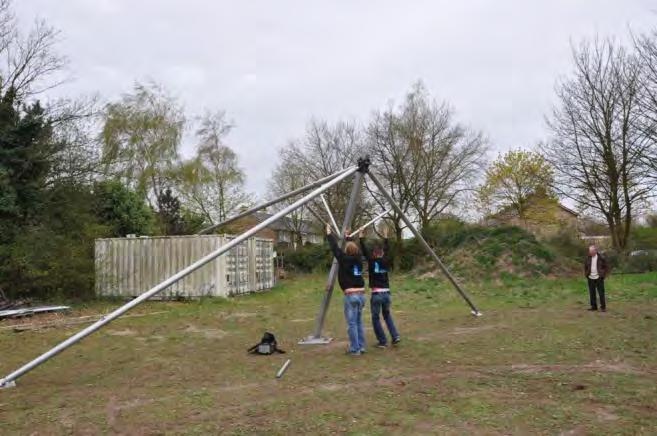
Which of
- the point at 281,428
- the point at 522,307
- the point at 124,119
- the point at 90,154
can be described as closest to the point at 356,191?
the point at 281,428

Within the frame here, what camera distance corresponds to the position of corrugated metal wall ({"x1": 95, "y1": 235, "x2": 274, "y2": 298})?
18.7 meters

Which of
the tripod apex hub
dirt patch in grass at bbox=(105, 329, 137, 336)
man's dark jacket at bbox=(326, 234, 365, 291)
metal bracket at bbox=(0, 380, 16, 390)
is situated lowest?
metal bracket at bbox=(0, 380, 16, 390)

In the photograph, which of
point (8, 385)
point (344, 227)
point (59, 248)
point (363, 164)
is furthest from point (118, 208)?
point (8, 385)

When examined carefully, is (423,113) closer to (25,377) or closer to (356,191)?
(356,191)

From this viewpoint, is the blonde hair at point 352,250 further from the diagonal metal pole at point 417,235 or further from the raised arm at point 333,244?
the diagonal metal pole at point 417,235

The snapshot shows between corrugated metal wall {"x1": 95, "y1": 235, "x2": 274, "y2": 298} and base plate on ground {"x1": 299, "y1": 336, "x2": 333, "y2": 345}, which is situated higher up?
corrugated metal wall {"x1": 95, "y1": 235, "x2": 274, "y2": 298}

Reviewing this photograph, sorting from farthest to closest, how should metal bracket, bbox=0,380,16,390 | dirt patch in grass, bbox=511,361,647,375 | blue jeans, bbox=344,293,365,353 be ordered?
1. blue jeans, bbox=344,293,365,353
2. dirt patch in grass, bbox=511,361,647,375
3. metal bracket, bbox=0,380,16,390

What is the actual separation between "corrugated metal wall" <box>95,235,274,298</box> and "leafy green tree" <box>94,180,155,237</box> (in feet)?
9.16

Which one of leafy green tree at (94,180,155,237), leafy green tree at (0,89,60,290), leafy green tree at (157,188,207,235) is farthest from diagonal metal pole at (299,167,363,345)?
leafy green tree at (157,188,207,235)

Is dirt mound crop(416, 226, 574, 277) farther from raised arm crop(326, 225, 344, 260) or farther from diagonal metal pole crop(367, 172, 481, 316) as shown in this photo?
raised arm crop(326, 225, 344, 260)

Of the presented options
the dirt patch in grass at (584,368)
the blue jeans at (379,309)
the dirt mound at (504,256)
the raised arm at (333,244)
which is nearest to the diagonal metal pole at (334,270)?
the raised arm at (333,244)

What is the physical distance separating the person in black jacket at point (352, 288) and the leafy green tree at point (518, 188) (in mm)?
28836

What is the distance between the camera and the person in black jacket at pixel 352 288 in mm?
8461

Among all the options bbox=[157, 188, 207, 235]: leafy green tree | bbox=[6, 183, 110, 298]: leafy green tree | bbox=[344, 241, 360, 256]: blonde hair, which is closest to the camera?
bbox=[344, 241, 360, 256]: blonde hair
